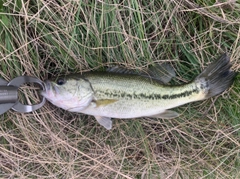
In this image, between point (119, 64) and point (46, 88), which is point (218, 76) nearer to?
point (119, 64)

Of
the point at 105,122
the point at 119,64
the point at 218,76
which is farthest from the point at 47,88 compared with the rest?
the point at 218,76

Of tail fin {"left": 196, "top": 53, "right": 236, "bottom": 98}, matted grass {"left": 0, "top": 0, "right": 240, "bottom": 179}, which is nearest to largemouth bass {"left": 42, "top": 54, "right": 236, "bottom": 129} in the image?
tail fin {"left": 196, "top": 53, "right": 236, "bottom": 98}

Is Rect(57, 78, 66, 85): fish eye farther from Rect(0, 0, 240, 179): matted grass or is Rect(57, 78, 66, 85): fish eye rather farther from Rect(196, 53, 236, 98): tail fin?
Rect(196, 53, 236, 98): tail fin

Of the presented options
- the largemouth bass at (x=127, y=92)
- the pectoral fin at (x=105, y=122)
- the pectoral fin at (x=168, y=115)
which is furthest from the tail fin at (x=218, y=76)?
the pectoral fin at (x=105, y=122)

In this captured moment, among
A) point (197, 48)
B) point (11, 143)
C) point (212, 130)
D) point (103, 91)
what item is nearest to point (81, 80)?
point (103, 91)

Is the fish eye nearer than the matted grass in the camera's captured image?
Yes

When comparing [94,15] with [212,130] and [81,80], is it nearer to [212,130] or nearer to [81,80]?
[81,80]

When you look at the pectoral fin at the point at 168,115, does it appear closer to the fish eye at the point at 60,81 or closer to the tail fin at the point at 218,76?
the tail fin at the point at 218,76
